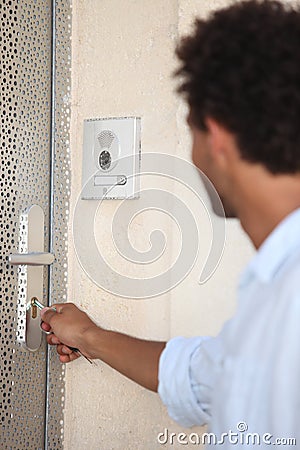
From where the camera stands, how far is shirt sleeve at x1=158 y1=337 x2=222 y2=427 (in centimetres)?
109

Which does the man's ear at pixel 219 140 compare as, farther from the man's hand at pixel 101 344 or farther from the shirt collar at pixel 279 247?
the man's hand at pixel 101 344

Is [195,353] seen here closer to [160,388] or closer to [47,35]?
[160,388]

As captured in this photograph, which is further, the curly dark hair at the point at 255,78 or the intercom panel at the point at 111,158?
the intercom panel at the point at 111,158

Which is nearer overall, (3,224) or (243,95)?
(243,95)

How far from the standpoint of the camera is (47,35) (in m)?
1.52

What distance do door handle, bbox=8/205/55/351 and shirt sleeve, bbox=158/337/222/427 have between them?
39 cm

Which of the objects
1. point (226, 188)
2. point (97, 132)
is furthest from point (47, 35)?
point (226, 188)

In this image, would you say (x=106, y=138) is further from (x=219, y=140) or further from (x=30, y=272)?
(x=219, y=140)

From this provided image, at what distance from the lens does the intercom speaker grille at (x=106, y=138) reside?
149cm

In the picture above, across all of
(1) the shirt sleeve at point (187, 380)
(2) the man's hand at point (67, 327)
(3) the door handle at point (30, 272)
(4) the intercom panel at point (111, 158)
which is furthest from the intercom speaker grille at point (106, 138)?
(1) the shirt sleeve at point (187, 380)

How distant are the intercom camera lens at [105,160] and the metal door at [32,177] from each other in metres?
0.09

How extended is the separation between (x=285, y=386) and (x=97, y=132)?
0.85 meters

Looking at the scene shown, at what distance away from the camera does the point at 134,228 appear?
1.47m

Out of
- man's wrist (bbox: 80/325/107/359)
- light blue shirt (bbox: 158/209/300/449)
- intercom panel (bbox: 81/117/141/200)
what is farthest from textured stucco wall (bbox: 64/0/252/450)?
light blue shirt (bbox: 158/209/300/449)
